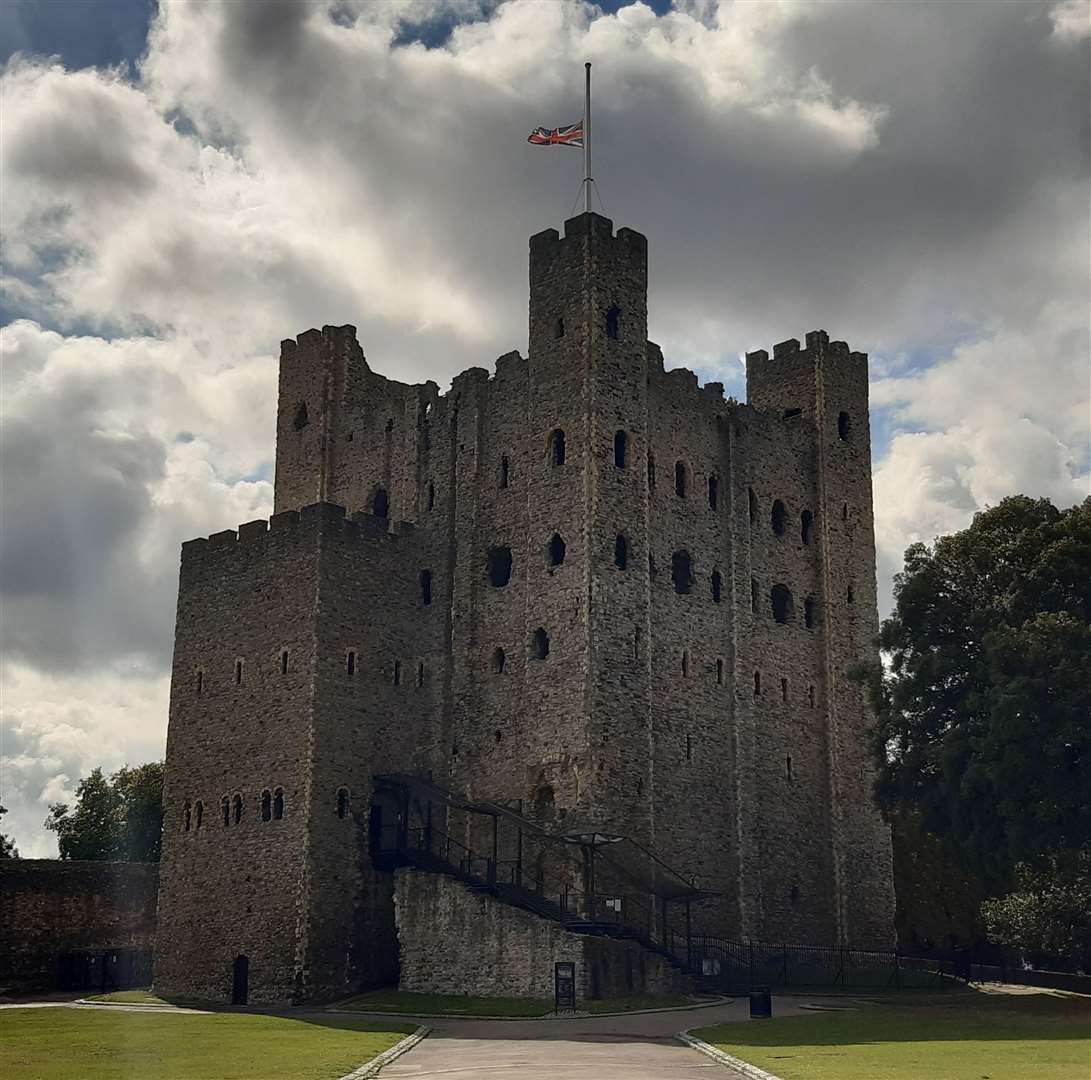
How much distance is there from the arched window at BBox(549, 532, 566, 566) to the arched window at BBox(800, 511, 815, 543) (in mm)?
11537

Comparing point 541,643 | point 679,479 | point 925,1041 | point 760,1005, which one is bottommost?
point 925,1041

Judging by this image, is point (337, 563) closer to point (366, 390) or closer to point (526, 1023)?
point (366, 390)

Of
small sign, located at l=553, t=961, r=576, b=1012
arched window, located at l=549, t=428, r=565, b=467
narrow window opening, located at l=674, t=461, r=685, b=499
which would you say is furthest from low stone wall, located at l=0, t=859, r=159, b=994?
narrow window opening, located at l=674, t=461, r=685, b=499

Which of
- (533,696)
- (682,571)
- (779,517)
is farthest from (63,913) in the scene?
(779,517)

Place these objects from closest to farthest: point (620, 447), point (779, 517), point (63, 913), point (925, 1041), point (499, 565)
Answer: point (925, 1041)
point (620, 447)
point (499, 565)
point (63, 913)
point (779, 517)

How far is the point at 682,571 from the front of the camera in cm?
4569

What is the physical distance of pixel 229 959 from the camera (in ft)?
134

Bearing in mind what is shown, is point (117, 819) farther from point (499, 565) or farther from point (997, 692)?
point (997, 692)

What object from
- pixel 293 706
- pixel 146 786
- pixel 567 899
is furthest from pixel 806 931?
pixel 146 786

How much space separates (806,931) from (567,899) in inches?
414

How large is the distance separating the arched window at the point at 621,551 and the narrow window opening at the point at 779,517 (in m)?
9.17

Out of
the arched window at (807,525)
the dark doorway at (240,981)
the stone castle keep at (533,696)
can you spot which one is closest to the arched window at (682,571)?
the stone castle keep at (533,696)

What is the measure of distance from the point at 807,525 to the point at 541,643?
13.0 metres

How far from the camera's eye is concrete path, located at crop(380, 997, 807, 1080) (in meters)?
20.5
